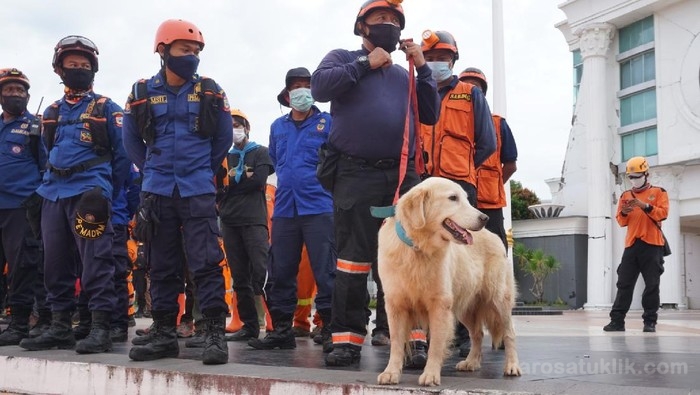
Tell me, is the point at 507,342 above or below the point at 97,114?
below

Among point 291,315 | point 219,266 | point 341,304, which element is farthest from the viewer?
point 291,315

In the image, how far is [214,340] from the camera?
5.46 m

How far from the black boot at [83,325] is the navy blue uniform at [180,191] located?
6.57ft

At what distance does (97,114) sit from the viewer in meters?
6.73

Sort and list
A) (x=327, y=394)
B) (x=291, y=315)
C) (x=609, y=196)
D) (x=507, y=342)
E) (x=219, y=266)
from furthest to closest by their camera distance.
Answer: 1. (x=609, y=196)
2. (x=291, y=315)
3. (x=219, y=266)
4. (x=507, y=342)
5. (x=327, y=394)

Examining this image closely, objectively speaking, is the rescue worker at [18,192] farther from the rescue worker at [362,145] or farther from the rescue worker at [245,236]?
the rescue worker at [362,145]

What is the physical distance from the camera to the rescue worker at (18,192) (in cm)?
738

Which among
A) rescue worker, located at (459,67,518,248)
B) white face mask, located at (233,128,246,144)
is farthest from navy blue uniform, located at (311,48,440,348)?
white face mask, located at (233,128,246,144)

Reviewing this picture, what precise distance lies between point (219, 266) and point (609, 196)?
25313mm

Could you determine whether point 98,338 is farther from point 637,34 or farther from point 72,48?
point 637,34

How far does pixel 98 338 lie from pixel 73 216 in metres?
1.05

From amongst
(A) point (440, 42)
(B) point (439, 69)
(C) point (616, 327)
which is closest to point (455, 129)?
(B) point (439, 69)

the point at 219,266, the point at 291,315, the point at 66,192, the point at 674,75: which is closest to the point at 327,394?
the point at 219,266

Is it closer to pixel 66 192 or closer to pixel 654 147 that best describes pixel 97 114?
pixel 66 192
